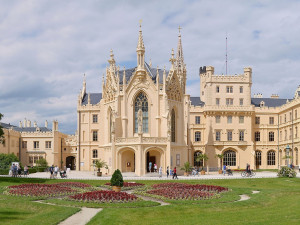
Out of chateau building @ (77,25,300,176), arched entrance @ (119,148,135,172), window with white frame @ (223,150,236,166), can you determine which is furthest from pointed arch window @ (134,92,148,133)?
window with white frame @ (223,150,236,166)

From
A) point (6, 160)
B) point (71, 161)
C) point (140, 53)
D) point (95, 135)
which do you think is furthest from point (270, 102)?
point (6, 160)

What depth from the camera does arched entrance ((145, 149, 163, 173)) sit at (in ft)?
191

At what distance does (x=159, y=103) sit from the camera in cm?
6059

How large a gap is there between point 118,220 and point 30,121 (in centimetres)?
9265

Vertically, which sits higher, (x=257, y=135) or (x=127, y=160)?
(x=257, y=135)

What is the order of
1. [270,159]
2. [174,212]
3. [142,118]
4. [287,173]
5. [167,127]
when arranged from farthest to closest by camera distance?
1. [270,159]
2. [142,118]
3. [167,127]
4. [287,173]
5. [174,212]

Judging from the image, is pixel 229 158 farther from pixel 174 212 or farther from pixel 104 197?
pixel 174 212

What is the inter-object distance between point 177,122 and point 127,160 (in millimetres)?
10067

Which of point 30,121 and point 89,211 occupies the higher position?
point 30,121

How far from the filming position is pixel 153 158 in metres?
60.8

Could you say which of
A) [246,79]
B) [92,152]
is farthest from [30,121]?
[246,79]

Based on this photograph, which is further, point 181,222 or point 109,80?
point 109,80

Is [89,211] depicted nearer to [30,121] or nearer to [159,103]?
[159,103]

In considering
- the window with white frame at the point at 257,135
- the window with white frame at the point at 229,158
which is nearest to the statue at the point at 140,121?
the window with white frame at the point at 229,158
